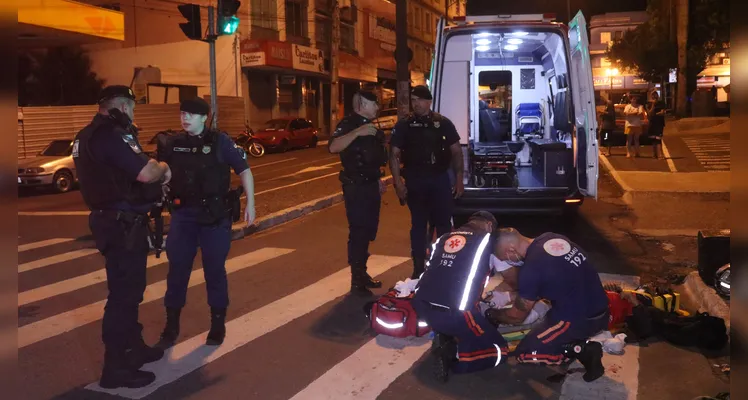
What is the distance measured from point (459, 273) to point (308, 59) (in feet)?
101

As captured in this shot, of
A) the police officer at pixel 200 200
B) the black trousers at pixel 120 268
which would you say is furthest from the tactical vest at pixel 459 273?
the black trousers at pixel 120 268

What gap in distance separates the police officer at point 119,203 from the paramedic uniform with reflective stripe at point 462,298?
1.84 meters

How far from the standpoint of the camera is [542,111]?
12.5 meters

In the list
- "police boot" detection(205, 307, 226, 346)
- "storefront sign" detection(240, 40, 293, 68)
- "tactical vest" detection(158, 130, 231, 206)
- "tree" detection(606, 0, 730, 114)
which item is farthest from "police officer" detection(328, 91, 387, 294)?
"tree" detection(606, 0, 730, 114)

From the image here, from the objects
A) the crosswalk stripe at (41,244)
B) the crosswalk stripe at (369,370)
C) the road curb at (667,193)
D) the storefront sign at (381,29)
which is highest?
the storefront sign at (381,29)

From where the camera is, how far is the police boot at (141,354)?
4.58m

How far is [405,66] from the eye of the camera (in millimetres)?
14422

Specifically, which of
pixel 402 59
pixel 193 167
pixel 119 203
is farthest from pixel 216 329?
pixel 402 59

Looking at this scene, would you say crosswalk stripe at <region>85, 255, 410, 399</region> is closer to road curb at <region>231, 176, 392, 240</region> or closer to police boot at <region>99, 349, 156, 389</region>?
police boot at <region>99, 349, 156, 389</region>

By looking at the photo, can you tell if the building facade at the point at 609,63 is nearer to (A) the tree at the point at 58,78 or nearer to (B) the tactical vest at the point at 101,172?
(A) the tree at the point at 58,78

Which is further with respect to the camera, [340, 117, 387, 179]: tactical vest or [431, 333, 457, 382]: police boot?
[340, 117, 387, 179]: tactical vest

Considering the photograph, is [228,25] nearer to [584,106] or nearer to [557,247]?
[584,106]

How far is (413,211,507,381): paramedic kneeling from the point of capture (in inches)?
173

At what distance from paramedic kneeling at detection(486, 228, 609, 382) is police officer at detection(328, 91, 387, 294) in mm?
2042
